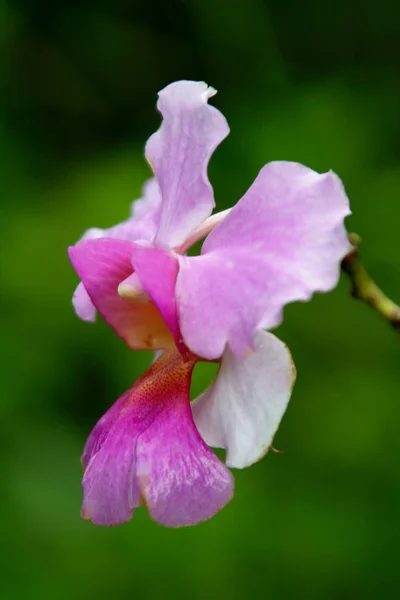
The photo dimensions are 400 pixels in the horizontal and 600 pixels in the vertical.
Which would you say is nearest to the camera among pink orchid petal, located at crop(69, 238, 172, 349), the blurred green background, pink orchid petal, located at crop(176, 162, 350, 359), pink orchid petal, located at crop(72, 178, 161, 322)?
pink orchid petal, located at crop(176, 162, 350, 359)

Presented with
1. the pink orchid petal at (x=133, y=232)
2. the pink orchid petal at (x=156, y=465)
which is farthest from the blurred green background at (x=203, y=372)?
the pink orchid petal at (x=156, y=465)

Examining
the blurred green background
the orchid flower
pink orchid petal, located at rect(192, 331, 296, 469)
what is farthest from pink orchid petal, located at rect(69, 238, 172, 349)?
Result: the blurred green background

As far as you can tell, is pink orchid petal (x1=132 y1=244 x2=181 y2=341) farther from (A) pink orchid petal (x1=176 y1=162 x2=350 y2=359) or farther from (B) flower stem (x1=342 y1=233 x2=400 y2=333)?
(B) flower stem (x1=342 y1=233 x2=400 y2=333)

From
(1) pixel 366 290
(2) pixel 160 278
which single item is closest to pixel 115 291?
(2) pixel 160 278

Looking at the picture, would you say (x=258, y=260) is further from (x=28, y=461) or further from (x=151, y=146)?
(x=28, y=461)

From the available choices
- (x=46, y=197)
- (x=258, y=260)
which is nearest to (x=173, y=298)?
(x=258, y=260)
